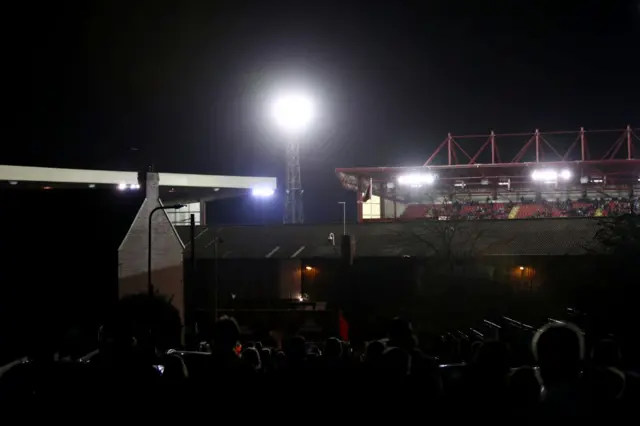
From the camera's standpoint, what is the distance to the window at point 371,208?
123ft

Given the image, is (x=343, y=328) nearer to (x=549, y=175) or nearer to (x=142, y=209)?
(x=142, y=209)

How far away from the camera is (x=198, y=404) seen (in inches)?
130

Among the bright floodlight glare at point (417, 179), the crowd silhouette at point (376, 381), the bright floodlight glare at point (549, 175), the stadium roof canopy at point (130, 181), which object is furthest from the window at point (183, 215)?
the crowd silhouette at point (376, 381)

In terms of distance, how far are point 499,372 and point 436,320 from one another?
58.8 feet

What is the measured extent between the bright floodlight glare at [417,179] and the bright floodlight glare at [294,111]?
6874 mm

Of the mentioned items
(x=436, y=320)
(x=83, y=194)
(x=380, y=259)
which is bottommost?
(x=436, y=320)

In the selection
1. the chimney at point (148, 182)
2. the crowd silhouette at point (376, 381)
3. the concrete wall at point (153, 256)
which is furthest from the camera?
the chimney at point (148, 182)

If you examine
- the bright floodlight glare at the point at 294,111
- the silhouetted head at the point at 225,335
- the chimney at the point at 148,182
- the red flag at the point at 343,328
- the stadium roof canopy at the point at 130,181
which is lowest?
the red flag at the point at 343,328

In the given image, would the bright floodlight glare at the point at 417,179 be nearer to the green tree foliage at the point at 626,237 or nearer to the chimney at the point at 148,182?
the chimney at the point at 148,182

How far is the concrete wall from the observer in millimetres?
21094

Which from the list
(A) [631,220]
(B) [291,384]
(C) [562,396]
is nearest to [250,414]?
(B) [291,384]

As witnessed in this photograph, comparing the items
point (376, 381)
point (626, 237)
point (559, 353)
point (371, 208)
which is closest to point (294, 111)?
point (371, 208)

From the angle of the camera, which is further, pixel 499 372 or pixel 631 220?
pixel 631 220

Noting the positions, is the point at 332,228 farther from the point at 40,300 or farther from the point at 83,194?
the point at 40,300
